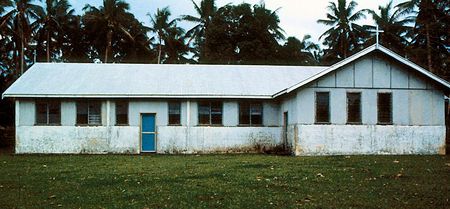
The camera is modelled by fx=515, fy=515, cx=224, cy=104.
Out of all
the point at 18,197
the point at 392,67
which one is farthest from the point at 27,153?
the point at 392,67

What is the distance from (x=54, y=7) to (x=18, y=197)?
153 ft

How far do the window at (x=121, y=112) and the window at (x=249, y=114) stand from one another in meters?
5.80

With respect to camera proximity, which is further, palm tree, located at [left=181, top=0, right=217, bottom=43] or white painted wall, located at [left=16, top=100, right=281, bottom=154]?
palm tree, located at [left=181, top=0, right=217, bottom=43]

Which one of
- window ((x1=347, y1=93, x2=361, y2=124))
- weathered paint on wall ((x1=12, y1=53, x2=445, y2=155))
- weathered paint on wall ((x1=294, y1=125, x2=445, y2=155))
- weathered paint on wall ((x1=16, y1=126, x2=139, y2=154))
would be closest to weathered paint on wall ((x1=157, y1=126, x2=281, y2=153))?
weathered paint on wall ((x1=12, y1=53, x2=445, y2=155))

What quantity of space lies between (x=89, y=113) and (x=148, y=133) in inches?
123

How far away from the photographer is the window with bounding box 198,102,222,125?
2608 centimetres

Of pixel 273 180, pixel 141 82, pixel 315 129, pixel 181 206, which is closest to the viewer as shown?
pixel 181 206

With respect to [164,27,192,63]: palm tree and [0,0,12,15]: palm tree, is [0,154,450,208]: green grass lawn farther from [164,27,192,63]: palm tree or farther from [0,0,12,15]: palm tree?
[164,27,192,63]: palm tree

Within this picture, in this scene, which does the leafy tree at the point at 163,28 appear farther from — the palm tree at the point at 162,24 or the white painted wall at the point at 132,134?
the white painted wall at the point at 132,134

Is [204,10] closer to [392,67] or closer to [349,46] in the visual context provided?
[349,46]

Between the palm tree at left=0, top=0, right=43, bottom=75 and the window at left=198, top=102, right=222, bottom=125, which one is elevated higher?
the palm tree at left=0, top=0, right=43, bottom=75

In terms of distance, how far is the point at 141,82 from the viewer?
27266mm

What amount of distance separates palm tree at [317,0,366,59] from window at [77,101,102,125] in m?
36.9

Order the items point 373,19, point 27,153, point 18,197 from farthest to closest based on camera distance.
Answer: point 373,19
point 27,153
point 18,197
